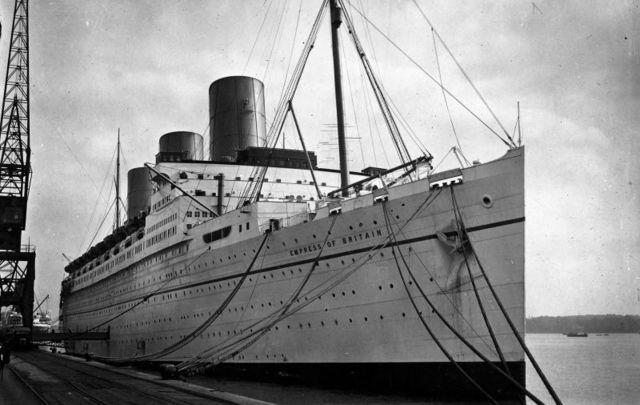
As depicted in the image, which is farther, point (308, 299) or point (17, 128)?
point (17, 128)

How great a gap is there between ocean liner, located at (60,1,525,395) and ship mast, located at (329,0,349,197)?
6 cm

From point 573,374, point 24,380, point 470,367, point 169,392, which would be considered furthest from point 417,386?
point 573,374

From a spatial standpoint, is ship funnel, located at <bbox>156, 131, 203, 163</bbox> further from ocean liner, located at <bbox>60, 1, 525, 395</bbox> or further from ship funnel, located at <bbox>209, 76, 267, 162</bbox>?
ocean liner, located at <bbox>60, 1, 525, 395</bbox>

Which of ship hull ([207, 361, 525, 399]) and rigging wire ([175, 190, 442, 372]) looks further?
rigging wire ([175, 190, 442, 372])

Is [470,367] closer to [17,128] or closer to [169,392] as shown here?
[169,392]

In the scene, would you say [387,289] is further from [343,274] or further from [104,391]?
[104,391]

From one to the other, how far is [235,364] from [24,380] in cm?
584

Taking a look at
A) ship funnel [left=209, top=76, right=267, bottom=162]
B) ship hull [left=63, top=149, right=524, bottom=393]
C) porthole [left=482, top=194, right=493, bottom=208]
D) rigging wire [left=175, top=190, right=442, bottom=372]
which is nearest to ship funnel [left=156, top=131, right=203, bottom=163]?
ship funnel [left=209, top=76, right=267, bottom=162]

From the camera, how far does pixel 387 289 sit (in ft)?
39.3

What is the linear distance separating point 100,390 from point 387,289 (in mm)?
7305

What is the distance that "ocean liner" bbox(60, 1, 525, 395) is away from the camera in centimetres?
1093

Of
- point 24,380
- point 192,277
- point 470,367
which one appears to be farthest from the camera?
point 192,277

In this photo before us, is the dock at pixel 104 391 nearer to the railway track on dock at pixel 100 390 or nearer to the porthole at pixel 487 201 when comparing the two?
the railway track on dock at pixel 100 390

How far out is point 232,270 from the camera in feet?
52.6
